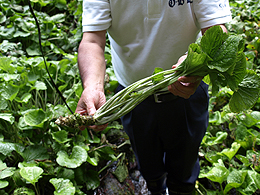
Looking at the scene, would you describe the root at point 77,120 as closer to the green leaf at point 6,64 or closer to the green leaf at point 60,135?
the green leaf at point 60,135

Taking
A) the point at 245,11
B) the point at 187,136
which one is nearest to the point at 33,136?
the point at 187,136

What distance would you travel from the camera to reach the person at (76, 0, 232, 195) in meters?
1.13

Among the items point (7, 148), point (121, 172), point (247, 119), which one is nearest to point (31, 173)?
point (7, 148)

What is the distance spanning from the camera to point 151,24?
1.18m

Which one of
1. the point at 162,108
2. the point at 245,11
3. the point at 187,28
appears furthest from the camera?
the point at 245,11

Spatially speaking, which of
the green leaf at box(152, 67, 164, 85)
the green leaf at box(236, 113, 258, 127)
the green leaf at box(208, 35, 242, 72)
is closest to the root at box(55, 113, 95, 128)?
the green leaf at box(152, 67, 164, 85)

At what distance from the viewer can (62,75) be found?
7.29 feet

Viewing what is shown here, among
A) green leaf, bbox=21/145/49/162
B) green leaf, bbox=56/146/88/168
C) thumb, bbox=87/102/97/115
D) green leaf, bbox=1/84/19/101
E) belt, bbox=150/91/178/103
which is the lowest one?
green leaf, bbox=21/145/49/162

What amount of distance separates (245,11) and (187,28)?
119 inches

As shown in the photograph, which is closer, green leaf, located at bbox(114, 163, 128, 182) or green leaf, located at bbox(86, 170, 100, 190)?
green leaf, located at bbox(86, 170, 100, 190)

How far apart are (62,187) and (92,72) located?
0.71m

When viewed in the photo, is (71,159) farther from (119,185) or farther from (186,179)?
(186,179)

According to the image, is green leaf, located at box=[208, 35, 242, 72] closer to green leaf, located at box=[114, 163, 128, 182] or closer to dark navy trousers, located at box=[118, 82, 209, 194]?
dark navy trousers, located at box=[118, 82, 209, 194]

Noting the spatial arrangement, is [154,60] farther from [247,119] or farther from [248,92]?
[247,119]
